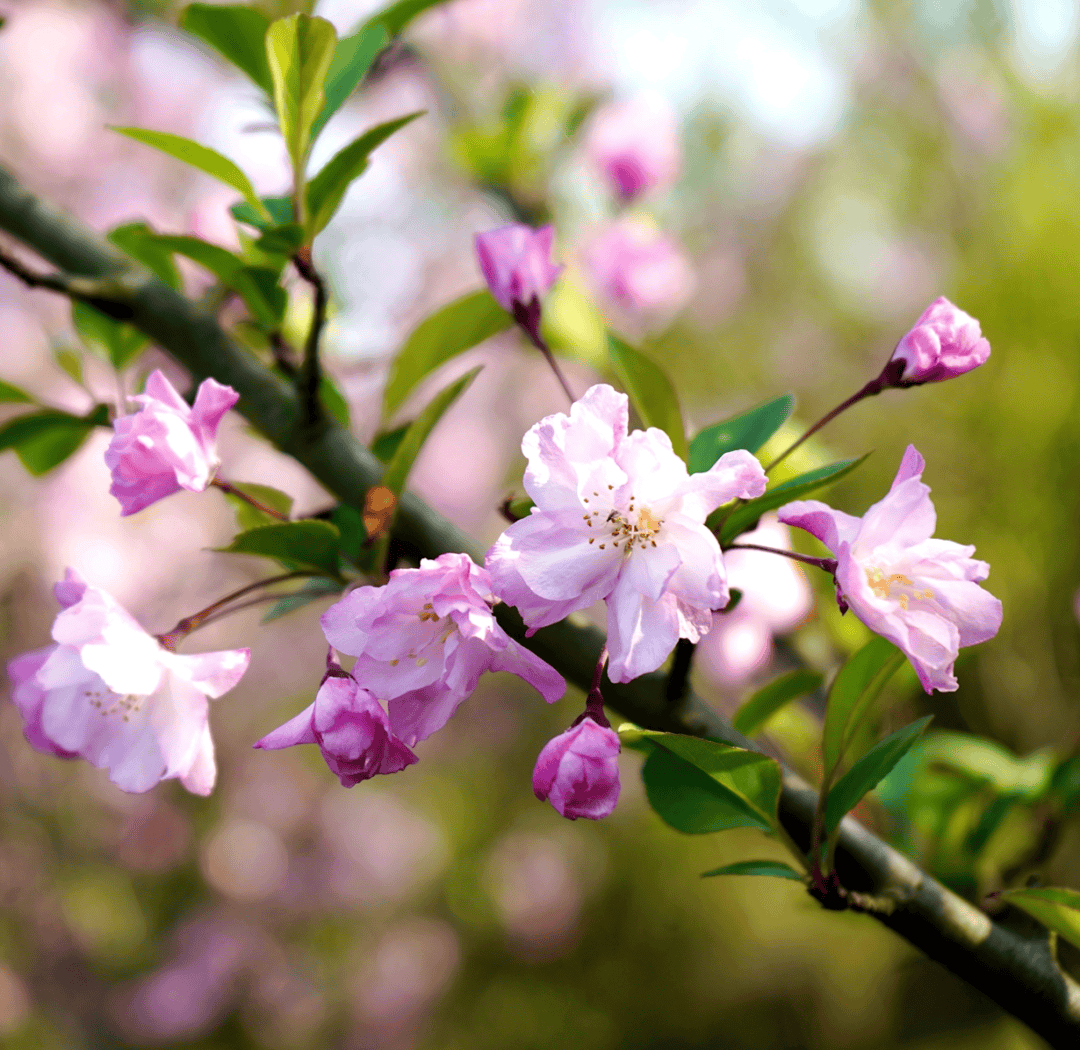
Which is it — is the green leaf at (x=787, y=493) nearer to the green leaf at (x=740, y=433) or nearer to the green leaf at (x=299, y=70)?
the green leaf at (x=740, y=433)

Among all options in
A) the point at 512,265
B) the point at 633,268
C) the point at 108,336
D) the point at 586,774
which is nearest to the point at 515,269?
the point at 512,265

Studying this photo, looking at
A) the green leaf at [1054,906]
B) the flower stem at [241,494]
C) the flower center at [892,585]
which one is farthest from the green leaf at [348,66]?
the green leaf at [1054,906]

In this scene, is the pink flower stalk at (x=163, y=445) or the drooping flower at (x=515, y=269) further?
the drooping flower at (x=515, y=269)

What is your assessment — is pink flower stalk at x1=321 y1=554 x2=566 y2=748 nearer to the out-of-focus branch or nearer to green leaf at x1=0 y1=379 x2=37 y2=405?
the out-of-focus branch

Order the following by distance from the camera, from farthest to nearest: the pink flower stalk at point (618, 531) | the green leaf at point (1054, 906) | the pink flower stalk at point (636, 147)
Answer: the pink flower stalk at point (636, 147)
the green leaf at point (1054, 906)
the pink flower stalk at point (618, 531)

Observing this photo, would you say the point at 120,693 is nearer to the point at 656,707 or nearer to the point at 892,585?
the point at 656,707

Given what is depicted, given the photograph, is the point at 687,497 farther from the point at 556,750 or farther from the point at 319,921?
the point at 319,921
